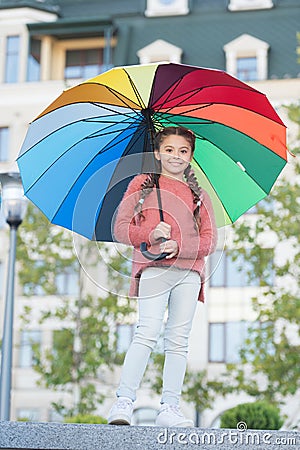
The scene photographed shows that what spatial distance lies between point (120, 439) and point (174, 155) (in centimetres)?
202

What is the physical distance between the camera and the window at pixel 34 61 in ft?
95.6

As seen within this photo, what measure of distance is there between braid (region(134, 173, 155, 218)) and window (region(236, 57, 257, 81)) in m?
23.1

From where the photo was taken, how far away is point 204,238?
561 centimetres

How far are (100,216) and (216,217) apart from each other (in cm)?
75

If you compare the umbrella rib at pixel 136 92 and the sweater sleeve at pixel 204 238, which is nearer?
the sweater sleeve at pixel 204 238

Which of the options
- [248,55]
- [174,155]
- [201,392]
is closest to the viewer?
[174,155]

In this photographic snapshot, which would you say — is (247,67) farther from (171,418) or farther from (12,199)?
(171,418)

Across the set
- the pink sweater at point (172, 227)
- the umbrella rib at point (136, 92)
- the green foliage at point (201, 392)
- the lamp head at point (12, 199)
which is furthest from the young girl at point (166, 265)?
the green foliage at point (201, 392)

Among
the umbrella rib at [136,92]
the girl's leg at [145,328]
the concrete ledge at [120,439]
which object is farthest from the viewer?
the umbrella rib at [136,92]

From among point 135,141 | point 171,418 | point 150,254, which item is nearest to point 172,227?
point 150,254

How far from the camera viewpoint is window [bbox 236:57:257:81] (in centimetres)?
2827

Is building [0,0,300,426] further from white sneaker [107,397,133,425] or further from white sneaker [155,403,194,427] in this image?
white sneaker [107,397,133,425]

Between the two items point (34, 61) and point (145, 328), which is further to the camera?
point (34, 61)

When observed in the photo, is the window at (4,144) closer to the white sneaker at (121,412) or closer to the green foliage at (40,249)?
the green foliage at (40,249)
